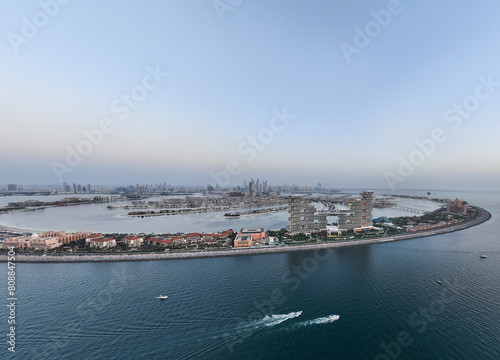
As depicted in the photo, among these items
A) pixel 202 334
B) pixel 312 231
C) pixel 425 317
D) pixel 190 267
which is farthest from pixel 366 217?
pixel 202 334

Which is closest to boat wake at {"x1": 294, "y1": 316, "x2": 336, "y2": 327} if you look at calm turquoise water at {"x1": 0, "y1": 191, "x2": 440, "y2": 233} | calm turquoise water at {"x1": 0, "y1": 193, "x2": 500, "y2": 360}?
calm turquoise water at {"x1": 0, "y1": 193, "x2": 500, "y2": 360}

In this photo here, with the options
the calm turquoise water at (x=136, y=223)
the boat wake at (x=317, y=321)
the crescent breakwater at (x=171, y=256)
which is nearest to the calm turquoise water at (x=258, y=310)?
the boat wake at (x=317, y=321)

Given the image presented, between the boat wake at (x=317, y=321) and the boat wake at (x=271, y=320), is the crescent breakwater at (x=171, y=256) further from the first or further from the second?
the boat wake at (x=317, y=321)

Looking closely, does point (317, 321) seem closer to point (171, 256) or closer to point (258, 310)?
point (258, 310)

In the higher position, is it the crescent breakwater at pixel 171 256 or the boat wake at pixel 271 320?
the crescent breakwater at pixel 171 256

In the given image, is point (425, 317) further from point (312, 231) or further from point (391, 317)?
point (312, 231)

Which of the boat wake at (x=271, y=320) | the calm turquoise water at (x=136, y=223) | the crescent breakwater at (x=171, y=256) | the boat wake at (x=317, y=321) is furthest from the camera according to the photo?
the calm turquoise water at (x=136, y=223)

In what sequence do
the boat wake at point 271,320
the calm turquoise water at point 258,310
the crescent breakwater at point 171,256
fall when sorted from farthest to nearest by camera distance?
the crescent breakwater at point 171,256 < the boat wake at point 271,320 < the calm turquoise water at point 258,310

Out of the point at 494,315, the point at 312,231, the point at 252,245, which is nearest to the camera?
the point at 494,315
